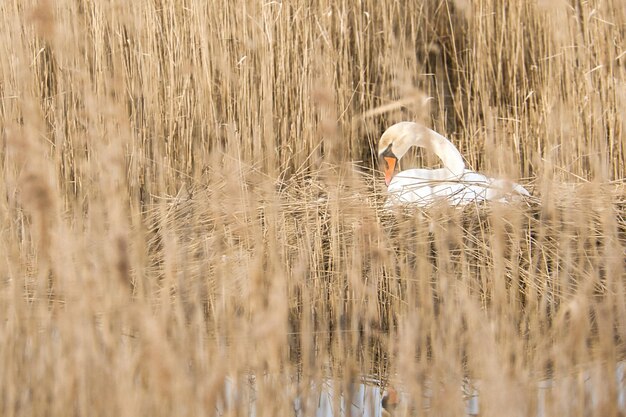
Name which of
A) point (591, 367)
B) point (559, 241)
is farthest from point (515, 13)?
point (591, 367)

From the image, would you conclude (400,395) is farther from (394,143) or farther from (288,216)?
(394,143)

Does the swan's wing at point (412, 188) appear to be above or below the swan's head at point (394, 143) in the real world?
below

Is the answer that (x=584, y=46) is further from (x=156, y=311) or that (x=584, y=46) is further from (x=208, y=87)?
(x=156, y=311)

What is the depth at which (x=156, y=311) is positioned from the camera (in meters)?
2.00

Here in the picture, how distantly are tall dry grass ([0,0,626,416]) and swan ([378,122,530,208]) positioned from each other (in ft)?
0.20

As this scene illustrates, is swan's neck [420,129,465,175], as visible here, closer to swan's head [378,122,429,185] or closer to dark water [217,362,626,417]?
swan's head [378,122,429,185]

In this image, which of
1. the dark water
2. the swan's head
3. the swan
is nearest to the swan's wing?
the swan

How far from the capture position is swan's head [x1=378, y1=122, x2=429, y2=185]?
10.5ft

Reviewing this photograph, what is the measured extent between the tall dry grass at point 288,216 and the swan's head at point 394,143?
0.07m

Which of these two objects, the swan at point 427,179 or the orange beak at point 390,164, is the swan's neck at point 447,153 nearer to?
the swan at point 427,179

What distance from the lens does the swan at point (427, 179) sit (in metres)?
2.75

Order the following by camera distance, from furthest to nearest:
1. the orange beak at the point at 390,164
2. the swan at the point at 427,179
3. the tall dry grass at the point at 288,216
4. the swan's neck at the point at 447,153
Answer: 1. the orange beak at the point at 390,164
2. the swan's neck at the point at 447,153
3. the swan at the point at 427,179
4. the tall dry grass at the point at 288,216

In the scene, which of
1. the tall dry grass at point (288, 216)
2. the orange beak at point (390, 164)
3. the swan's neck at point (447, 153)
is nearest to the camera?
the tall dry grass at point (288, 216)

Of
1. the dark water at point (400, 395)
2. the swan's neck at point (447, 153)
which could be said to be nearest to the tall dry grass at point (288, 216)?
the dark water at point (400, 395)
